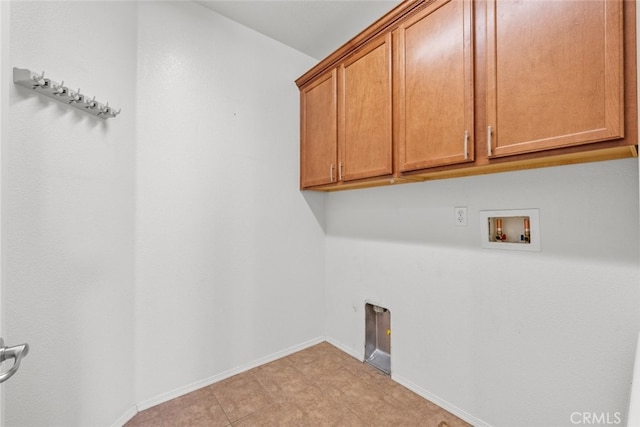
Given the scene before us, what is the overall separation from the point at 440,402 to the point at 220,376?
57.9 inches

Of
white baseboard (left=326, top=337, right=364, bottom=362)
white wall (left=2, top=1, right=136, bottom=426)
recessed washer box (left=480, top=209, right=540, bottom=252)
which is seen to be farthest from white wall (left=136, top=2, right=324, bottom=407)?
recessed washer box (left=480, top=209, right=540, bottom=252)

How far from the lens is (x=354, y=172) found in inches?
74.4

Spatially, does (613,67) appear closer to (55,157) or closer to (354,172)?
(354,172)

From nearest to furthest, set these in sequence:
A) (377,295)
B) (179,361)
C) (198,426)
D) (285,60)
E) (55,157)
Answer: (55,157), (198,426), (179,361), (377,295), (285,60)

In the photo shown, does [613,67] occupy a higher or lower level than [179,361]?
higher

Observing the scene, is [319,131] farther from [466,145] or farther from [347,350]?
[347,350]

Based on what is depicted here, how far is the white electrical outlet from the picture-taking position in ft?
5.25

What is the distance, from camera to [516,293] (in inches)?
54.9

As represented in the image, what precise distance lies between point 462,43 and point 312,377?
2.22 meters

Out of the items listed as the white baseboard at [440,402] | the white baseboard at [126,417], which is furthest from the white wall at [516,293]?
the white baseboard at [126,417]

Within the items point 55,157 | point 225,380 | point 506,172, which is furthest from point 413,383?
point 55,157

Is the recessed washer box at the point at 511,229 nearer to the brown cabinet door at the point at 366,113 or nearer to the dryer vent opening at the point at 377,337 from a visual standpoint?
the brown cabinet door at the point at 366,113

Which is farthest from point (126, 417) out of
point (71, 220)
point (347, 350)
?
point (347, 350)

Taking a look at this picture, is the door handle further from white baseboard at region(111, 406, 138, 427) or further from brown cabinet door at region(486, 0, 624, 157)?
brown cabinet door at region(486, 0, 624, 157)
